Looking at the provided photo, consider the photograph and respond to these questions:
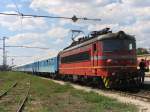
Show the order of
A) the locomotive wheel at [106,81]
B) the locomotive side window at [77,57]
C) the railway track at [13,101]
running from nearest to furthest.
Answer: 1. the railway track at [13,101]
2. the locomotive wheel at [106,81]
3. the locomotive side window at [77,57]

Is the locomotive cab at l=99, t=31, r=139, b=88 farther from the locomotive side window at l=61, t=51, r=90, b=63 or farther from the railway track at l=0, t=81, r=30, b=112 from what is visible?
the railway track at l=0, t=81, r=30, b=112

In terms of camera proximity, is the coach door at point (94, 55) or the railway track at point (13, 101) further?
the coach door at point (94, 55)

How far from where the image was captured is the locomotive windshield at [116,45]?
78.9 ft

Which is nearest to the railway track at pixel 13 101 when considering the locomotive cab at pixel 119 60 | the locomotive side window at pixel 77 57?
the locomotive side window at pixel 77 57

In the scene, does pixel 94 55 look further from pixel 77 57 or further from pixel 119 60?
pixel 77 57

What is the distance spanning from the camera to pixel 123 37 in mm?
24188

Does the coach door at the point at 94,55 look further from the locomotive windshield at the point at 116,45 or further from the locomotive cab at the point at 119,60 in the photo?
the locomotive windshield at the point at 116,45

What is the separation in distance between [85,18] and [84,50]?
2411 mm

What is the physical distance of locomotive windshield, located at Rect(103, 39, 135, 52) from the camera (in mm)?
24047

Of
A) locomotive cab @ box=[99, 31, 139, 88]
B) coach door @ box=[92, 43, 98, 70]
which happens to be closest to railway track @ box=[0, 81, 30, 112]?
coach door @ box=[92, 43, 98, 70]

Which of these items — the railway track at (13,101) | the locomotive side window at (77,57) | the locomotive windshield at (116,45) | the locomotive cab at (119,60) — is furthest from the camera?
the locomotive side window at (77,57)

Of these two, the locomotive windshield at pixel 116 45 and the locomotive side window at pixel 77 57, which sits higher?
the locomotive windshield at pixel 116 45

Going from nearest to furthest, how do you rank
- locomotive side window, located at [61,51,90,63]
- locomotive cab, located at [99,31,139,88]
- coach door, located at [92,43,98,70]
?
1. locomotive cab, located at [99,31,139,88]
2. coach door, located at [92,43,98,70]
3. locomotive side window, located at [61,51,90,63]

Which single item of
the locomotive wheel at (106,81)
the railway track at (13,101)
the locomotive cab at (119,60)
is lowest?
the railway track at (13,101)
